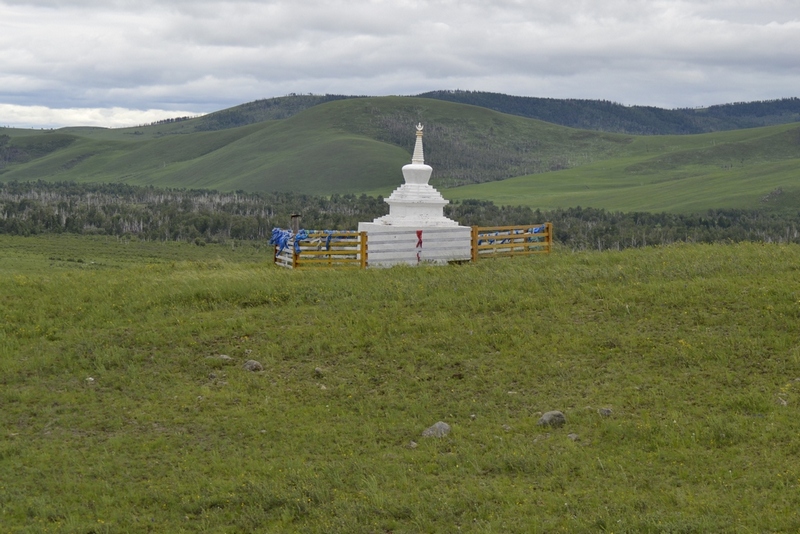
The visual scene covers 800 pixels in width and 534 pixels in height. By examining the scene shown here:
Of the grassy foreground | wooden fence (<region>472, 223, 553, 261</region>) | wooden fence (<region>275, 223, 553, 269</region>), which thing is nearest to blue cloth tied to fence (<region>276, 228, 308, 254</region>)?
wooden fence (<region>275, 223, 553, 269</region>)

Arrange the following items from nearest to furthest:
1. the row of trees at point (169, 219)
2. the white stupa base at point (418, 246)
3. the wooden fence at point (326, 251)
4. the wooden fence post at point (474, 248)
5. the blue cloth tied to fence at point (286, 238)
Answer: the wooden fence at point (326, 251)
the blue cloth tied to fence at point (286, 238)
the white stupa base at point (418, 246)
the wooden fence post at point (474, 248)
the row of trees at point (169, 219)

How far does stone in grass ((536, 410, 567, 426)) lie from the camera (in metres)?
15.6

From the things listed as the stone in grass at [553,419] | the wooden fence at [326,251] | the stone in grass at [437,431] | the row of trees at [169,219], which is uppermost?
the wooden fence at [326,251]

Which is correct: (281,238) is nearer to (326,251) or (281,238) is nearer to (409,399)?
(326,251)

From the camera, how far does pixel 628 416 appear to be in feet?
50.9

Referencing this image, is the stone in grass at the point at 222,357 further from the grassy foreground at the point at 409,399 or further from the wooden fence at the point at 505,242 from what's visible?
the wooden fence at the point at 505,242

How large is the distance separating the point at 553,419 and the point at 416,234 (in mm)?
13317

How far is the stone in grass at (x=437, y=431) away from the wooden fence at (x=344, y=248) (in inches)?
454

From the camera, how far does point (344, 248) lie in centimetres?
2736

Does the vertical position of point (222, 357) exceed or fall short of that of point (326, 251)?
it falls short

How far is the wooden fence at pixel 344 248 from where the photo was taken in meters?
27.2

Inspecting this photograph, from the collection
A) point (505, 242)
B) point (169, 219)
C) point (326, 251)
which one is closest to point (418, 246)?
point (326, 251)

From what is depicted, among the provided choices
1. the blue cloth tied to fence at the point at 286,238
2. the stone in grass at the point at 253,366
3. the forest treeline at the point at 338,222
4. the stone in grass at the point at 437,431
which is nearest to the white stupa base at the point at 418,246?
the blue cloth tied to fence at the point at 286,238

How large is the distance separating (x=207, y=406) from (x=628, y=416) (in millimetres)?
7841
